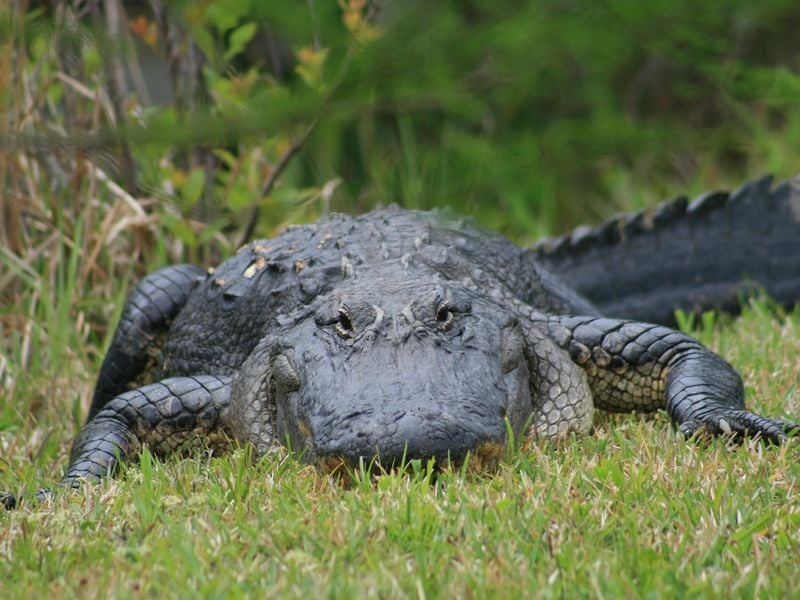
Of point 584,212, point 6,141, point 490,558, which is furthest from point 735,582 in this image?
point 584,212

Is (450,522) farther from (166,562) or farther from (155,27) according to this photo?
(155,27)

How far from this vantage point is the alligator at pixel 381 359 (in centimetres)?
266

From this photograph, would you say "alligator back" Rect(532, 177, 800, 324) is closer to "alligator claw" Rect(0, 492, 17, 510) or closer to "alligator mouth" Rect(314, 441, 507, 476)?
"alligator mouth" Rect(314, 441, 507, 476)

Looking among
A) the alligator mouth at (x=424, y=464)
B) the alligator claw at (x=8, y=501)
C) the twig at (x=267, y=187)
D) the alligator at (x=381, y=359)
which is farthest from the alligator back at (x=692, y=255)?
the alligator claw at (x=8, y=501)

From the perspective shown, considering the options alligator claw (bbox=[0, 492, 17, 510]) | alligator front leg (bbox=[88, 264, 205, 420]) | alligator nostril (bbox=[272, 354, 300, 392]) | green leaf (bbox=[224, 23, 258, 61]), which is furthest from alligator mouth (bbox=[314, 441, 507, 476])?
green leaf (bbox=[224, 23, 258, 61])

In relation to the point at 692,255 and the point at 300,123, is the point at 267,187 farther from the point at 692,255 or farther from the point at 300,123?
the point at 300,123

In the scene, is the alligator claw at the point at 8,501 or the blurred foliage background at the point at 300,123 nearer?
the blurred foliage background at the point at 300,123

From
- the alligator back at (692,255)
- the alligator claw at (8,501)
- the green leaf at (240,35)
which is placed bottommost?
the alligator back at (692,255)

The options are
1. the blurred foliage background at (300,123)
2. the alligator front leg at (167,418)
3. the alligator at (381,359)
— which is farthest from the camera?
the alligator front leg at (167,418)

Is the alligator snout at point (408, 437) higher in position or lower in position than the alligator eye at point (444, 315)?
lower

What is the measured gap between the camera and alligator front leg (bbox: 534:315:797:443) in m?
3.33

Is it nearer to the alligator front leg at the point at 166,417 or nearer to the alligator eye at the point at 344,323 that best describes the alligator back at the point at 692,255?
the alligator front leg at the point at 166,417

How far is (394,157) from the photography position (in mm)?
2604

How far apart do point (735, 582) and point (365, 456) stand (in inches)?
35.8
